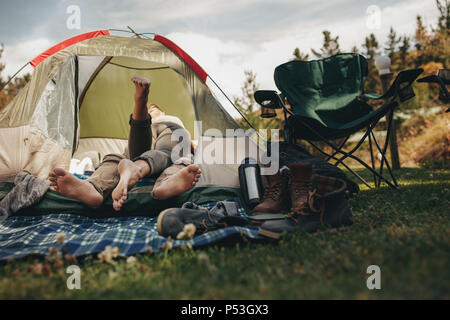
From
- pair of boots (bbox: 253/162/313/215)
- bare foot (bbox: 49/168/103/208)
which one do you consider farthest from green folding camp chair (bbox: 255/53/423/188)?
bare foot (bbox: 49/168/103/208)

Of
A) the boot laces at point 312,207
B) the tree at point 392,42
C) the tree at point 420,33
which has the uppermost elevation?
the tree at point 392,42

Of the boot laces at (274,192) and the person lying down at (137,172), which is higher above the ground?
the person lying down at (137,172)

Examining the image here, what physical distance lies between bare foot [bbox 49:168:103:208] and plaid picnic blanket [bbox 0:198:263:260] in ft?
0.43

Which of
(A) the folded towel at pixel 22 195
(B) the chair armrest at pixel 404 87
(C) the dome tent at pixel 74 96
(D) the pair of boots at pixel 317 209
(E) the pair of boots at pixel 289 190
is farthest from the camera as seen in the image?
(C) the dome tent at pixel 74 96

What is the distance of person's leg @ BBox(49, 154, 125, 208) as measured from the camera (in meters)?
1.63

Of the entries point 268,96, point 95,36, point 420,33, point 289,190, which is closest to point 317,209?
point 289,190

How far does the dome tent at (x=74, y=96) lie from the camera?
2.20 m

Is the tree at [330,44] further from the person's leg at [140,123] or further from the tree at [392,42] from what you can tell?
the person's leg at [140,123]

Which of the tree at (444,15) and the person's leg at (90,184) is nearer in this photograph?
the person's leg at (90,184)

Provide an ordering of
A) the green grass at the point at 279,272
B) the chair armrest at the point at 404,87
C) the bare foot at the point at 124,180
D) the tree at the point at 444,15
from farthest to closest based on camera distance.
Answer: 1. the tree at the point at 444,15
2. the chair armrest at the point at 404,87
3. the bare foot at the point at 124,180
4. the green grass at the point at 279,272

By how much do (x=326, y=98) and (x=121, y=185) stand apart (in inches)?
70.7

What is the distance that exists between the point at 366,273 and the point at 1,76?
12520mm

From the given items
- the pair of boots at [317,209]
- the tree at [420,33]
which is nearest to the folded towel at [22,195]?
the pair of boots at [317,209]
